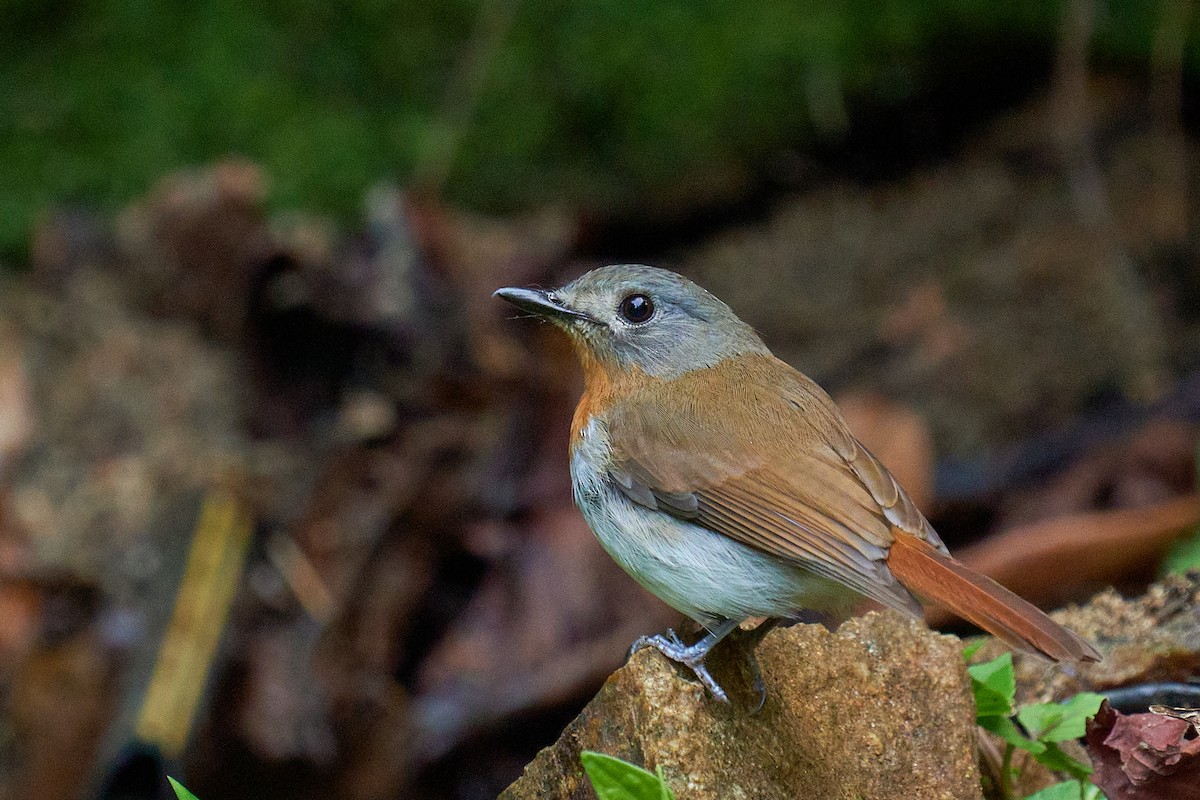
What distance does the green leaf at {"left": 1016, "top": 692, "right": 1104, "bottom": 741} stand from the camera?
Answer: 2562mm

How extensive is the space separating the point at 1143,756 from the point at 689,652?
32.3 inches

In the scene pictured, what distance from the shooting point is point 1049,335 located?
20.4 feet

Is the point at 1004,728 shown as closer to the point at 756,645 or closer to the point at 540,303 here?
the point at 756,645

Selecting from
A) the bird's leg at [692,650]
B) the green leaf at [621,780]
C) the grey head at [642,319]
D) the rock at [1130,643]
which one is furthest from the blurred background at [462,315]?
the green leaf at [621,780]

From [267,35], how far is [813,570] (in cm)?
486

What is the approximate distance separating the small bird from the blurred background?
154cm

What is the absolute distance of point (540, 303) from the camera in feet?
11.7

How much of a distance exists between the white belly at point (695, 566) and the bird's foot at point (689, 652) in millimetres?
130

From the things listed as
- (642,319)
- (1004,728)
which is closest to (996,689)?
(1004,728)

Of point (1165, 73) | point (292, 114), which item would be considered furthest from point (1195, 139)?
point (292, 114)

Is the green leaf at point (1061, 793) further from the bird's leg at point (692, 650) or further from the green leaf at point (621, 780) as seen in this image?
the green leaf at point (621, 780)

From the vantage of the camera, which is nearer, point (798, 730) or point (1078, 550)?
point (798, 730)

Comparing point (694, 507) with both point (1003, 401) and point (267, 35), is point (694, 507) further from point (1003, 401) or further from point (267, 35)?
point (267, 35)

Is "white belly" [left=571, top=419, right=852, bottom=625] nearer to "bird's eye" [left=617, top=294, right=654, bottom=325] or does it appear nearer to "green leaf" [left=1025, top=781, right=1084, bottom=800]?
"bird's eye" [left=617, top=294, right=654, bottom=325]
